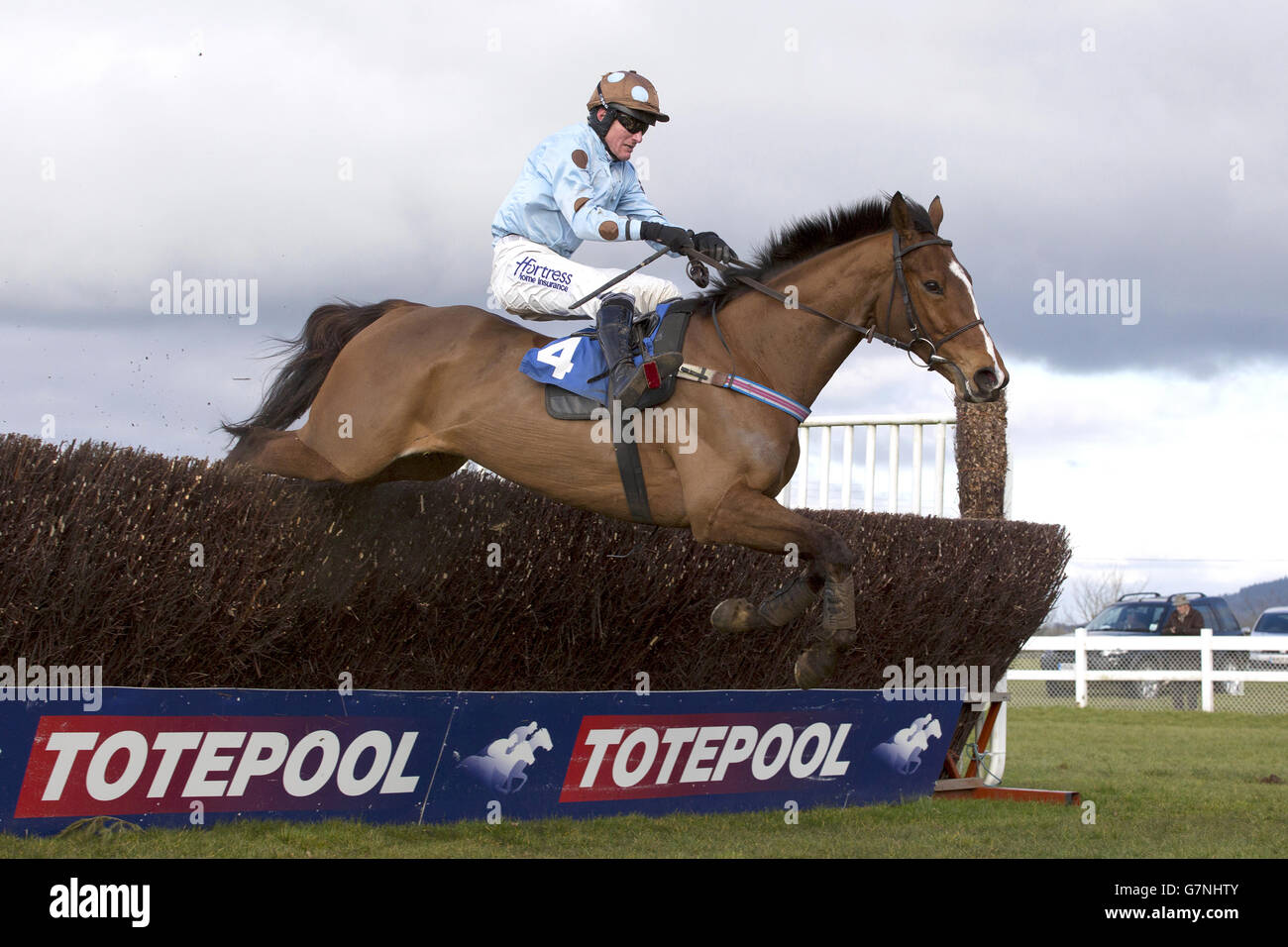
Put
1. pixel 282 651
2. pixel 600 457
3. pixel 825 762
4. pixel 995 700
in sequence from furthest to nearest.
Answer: pixel 995 700, pixel 825 762, pixel 282 651, pixel 600 457

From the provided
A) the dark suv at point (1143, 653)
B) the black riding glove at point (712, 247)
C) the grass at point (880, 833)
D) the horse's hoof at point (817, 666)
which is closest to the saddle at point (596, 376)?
the black riding glove at point (712, 247)

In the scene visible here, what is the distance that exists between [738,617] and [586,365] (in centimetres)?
125

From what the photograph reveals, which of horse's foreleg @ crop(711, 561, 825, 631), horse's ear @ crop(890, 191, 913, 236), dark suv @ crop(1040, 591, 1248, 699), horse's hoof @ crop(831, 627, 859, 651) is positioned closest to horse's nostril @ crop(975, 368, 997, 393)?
horse's ear @ crop(890, 191, 913, 236)

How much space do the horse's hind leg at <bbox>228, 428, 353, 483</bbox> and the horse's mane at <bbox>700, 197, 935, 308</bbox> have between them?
1.90 m

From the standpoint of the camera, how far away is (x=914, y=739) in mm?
8258

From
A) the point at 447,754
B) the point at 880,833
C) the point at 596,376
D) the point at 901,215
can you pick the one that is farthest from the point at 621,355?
the point at 880,833

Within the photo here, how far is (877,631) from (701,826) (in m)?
2.15

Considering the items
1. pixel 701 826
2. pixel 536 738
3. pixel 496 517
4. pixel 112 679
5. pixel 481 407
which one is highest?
pixel 481 407

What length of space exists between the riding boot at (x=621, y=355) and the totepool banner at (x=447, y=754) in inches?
71.1

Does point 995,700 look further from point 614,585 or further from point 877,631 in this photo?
point 614,585

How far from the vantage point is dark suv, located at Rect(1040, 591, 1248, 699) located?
56.2 feet

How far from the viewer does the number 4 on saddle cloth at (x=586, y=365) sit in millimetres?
5531
